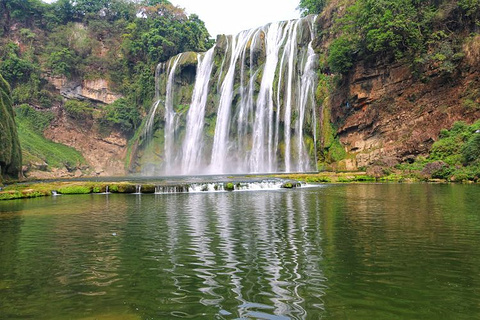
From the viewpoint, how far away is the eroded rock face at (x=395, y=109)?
32812 millimetres

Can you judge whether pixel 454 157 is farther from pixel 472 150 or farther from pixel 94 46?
pixel 94 46

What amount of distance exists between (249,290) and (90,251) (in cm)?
410

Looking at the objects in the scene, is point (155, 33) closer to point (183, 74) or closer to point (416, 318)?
point (183, 74)

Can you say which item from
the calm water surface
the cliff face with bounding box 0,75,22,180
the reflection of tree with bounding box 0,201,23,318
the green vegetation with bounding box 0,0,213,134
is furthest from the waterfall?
the calm water surface

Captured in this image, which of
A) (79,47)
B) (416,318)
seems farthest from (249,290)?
(79,47)

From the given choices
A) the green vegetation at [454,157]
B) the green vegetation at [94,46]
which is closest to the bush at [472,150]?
the green vegetation at [454,157]

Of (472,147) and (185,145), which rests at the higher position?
(185,145)

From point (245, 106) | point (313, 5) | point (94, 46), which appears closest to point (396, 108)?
point (245, 106)

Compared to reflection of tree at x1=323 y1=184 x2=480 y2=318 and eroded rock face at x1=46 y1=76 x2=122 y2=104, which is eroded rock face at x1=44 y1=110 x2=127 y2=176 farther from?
reflection of tree at x1=323 y1=184 x2=480 y2=318

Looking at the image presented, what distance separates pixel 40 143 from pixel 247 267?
196 ft

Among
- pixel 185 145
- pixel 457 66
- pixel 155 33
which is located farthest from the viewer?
pixel 155 33

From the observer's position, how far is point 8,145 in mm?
30703

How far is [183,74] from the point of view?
197ft

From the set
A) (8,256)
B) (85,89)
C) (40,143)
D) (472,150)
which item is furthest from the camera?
(85,89)
